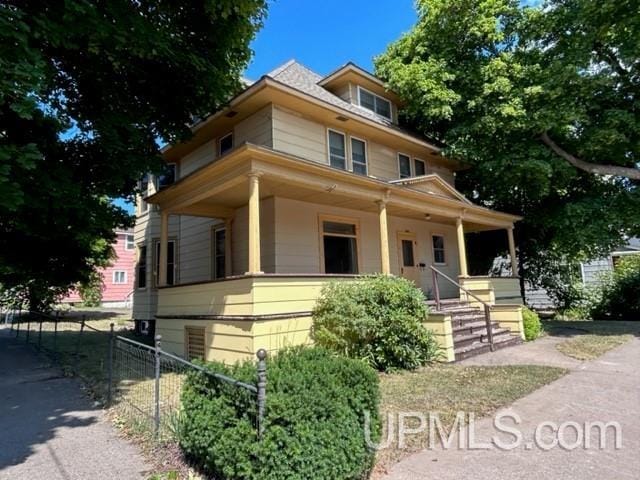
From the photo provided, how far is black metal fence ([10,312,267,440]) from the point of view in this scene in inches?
153

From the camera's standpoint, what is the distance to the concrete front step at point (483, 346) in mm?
8781

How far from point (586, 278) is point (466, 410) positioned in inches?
793

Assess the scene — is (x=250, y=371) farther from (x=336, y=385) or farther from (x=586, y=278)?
(x=586, y=278)

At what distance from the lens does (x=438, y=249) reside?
1546cm

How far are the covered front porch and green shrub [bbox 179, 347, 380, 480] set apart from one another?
Result: 3.48 m

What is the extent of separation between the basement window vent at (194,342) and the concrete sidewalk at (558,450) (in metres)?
6.06

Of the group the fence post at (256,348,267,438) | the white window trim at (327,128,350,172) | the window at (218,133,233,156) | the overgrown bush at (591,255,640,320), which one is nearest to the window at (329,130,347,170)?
the white window trim at (327,128,350,172)

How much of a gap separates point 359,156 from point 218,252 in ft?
17.0

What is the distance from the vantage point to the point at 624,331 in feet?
39.7

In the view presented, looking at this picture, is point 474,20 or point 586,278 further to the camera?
point 586,278

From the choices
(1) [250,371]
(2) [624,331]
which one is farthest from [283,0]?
(2) [624,331]

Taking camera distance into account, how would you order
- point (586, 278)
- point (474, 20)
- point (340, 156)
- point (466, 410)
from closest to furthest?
point (466, 410)
point (340, 156)
point (474, 20)
point (586, 278)

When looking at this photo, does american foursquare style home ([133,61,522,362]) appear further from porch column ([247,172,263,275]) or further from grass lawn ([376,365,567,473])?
grass lawn ([376,365,567,473])

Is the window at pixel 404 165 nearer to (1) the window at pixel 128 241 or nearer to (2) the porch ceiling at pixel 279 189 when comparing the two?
(2) the porch ceiling at pixel 279 189
